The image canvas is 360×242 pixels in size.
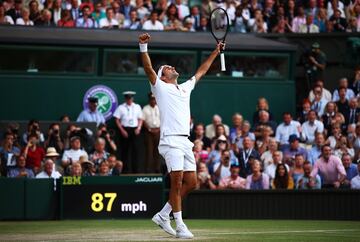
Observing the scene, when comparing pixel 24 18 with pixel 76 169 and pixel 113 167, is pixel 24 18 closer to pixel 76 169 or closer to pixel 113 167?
pixel 113 167

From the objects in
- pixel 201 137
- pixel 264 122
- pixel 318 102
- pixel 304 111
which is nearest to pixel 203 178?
pixel 201 137

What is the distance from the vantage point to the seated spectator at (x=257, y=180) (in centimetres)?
2025

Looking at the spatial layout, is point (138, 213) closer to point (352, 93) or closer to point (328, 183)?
point (328, 183)

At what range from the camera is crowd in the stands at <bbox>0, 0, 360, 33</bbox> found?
24.6 metres

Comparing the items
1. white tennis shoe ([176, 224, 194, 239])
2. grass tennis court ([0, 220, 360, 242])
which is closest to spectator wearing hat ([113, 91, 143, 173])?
grass tennis court ([0, 220, 360, 242])

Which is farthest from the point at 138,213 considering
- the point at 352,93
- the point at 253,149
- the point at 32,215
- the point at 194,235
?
the point at 352,93

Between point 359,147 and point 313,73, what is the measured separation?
14.4 feet

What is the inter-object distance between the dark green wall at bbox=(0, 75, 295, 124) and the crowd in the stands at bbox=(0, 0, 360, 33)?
136 centimetres

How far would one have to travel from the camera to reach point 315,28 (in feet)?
87.0

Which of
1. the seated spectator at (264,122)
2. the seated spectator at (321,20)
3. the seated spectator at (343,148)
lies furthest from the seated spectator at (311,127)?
the seated spectator at (321,20)

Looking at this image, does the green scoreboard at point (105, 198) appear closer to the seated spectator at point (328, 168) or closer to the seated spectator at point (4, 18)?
the seated spectator at point (328, 168)

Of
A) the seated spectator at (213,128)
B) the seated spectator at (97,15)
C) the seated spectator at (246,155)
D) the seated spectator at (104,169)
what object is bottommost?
the seated spectator at (104,169)

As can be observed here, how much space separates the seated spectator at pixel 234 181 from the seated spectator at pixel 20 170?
3.79 m

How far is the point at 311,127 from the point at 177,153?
10.3 metres
